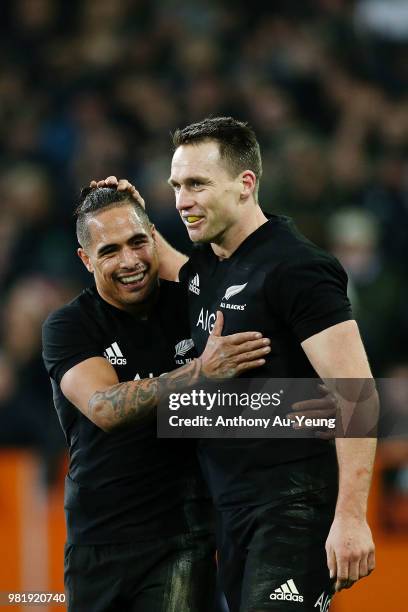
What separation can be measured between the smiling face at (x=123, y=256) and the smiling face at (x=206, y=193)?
0.29 meters

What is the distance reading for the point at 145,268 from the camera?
423 cm

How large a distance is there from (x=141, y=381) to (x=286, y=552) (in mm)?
776

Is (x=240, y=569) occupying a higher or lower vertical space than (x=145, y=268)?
lower

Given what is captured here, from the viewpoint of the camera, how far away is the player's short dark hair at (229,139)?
402 centimetres

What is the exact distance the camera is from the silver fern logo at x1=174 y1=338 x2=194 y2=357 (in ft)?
14.0

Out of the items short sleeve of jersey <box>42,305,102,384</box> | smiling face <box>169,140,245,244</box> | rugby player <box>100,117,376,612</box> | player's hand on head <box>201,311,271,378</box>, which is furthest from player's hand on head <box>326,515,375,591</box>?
short sleeve of jersey <box>42,305,102,384</box>

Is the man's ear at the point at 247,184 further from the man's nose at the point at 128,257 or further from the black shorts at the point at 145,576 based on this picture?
the black shorts at the point at 145,576

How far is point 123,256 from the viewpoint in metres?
4.21

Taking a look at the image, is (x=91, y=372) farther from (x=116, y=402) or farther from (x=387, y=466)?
(x=387, y=466)

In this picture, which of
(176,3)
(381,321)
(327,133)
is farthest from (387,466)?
(176,3)

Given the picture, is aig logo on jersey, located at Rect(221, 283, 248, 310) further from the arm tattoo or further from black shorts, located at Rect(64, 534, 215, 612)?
black shorts, located at Rect(64, 534, 215, 612)

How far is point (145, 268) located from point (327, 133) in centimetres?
500

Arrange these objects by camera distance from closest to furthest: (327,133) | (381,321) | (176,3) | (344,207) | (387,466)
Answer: (387,466) → (381,321) → (344,207) → (327,133) → (176,3)

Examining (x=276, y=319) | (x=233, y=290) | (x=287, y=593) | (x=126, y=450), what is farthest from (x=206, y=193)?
(x=287, y=593)
